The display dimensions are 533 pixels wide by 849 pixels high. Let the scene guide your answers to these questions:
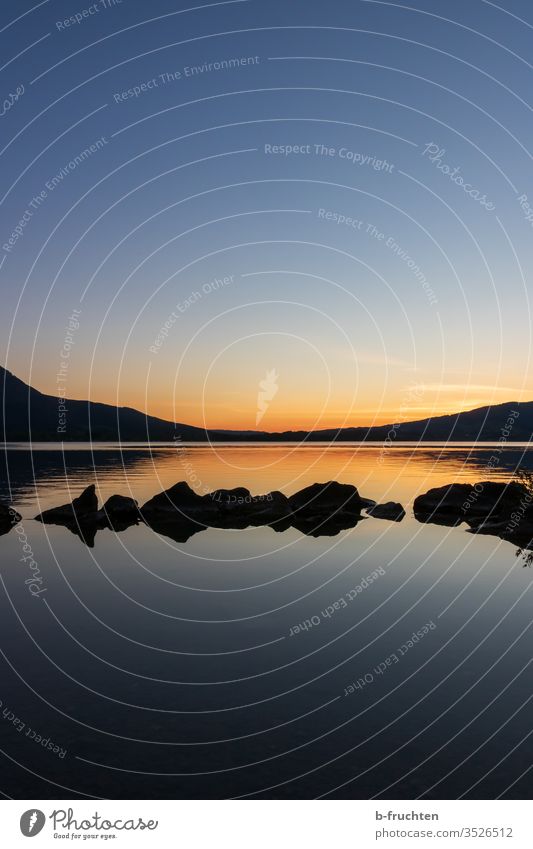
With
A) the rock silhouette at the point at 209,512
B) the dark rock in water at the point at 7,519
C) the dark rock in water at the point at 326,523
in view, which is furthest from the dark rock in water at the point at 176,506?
the dark rock in water at the point at 7,519

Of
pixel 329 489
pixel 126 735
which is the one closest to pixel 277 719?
pixel 126 735

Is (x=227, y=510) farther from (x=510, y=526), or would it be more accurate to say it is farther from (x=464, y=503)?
(x=510, y=526)

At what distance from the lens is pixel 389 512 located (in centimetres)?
4506

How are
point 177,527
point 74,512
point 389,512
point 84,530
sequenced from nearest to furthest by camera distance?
point 84,530 → point 177,527 → point 74,512 → point 389,512

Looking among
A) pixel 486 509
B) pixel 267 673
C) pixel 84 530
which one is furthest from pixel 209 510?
pixel 267 673

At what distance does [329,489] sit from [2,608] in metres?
26.8

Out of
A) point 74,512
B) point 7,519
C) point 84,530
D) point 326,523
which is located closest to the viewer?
point 84,530

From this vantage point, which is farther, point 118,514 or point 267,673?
point 118,514

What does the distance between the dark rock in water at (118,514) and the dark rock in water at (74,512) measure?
698mm

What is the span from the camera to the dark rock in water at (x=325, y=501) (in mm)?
43312

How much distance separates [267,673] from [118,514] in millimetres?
26999

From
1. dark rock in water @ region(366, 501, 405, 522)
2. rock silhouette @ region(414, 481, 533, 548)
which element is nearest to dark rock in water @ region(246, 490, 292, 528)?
dark rock in water @ region(366, 501, 405, 522)
